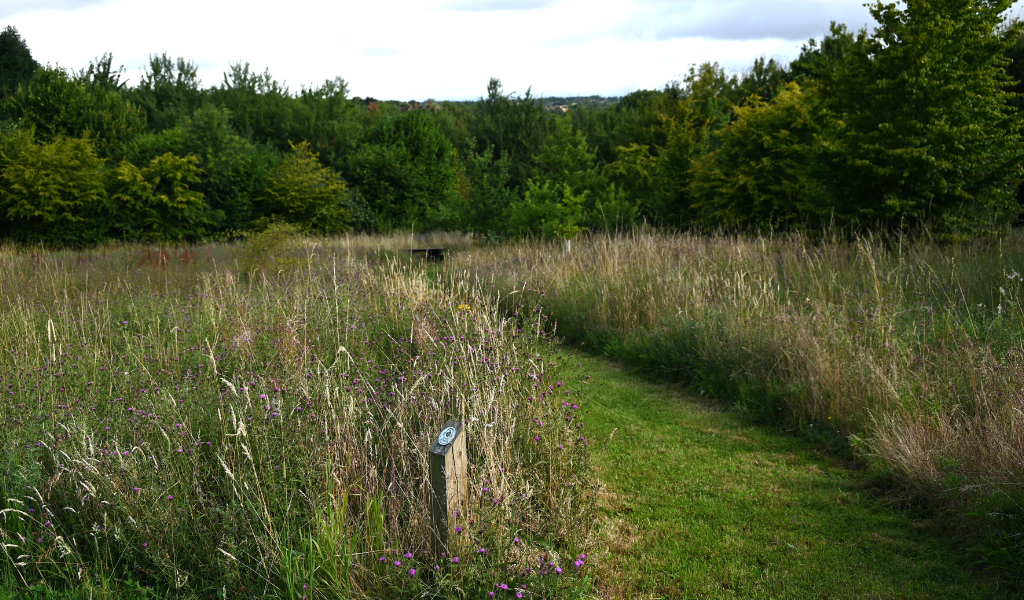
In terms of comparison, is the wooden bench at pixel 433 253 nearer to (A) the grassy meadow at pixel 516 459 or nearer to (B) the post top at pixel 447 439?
(A) the grassy meadow at pixel 516 459

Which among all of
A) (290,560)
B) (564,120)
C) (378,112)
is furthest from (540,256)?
(378,112)

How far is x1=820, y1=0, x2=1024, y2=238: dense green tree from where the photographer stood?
916 cm

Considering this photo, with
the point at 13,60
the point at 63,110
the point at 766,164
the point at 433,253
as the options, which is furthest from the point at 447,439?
the point at 13,60

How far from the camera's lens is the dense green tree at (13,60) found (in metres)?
29.8

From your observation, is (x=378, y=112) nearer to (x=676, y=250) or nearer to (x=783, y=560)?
(x=676, y=250)

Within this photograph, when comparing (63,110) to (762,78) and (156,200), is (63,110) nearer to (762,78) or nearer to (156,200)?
(156,200)

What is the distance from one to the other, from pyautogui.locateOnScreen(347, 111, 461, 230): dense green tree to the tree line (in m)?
0.09

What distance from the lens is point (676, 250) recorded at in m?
9.48

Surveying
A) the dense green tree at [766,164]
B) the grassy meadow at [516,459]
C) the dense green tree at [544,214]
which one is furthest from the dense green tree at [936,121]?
the dense green tree at [544,214]

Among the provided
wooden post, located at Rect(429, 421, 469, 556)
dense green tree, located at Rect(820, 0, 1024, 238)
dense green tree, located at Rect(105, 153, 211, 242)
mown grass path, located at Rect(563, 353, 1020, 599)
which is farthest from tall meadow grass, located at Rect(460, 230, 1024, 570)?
dense green tree, located at Rect(105, 153, 211, 242)

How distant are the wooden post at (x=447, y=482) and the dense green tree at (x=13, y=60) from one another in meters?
35.7

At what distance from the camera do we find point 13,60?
3019cm

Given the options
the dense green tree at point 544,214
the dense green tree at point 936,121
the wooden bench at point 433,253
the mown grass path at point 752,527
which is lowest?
the mown grass path at point 752,527

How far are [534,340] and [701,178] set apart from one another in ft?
41.3
